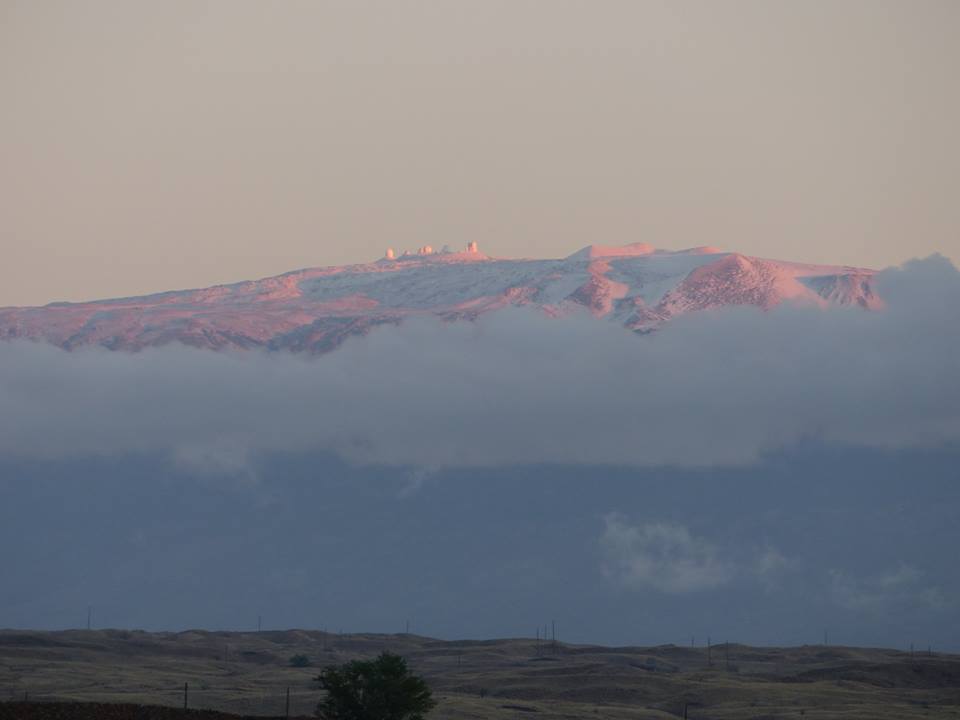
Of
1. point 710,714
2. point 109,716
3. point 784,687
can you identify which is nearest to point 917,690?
point 784,687

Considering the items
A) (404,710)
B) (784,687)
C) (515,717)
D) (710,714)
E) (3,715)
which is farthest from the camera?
(784,687)

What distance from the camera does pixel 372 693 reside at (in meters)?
107

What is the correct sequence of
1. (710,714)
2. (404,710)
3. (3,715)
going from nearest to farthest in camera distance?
(3,715) → (404,710) → (710,714)

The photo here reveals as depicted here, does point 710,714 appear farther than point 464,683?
No

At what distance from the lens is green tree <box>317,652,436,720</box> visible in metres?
106

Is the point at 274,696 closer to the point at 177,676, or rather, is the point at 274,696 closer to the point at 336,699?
the point at 177,676

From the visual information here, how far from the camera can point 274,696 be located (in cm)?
16725

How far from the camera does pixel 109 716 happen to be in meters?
97.2

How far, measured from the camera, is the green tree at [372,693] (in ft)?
349

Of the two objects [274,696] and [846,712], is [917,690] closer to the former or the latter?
[846,712]

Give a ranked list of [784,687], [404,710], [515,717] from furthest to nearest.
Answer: [784,687] < [515,717] < [404,710]

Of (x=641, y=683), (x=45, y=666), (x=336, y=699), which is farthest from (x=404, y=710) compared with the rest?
(x=45, y=666)

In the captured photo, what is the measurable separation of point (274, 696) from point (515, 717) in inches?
1065

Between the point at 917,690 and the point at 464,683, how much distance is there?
152 feet
